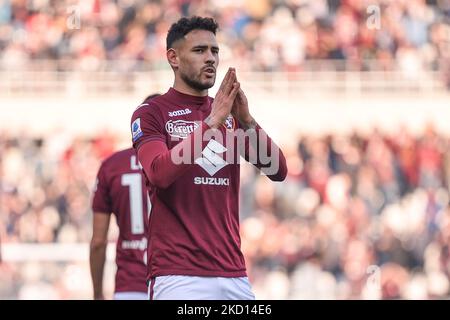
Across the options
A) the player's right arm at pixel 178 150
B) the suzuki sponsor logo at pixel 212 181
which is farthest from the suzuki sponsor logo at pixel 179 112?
the suzuki sponsor logo at pixel 212 181

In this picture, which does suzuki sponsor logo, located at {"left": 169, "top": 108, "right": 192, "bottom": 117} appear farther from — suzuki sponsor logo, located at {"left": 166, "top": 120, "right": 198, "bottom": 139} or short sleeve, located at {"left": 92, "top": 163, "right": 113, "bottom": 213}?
short sleeve, located at {"left": 92, "top": 163, "right": 113, "bottom": 213}

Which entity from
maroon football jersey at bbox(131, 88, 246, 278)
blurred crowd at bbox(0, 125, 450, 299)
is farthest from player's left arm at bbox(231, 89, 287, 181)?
blurred crowd at bbox(0, 125, 450, 299)

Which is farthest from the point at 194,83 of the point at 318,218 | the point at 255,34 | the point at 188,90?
the point at 255,34

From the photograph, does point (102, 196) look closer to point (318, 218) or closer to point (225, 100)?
point (225, 100)

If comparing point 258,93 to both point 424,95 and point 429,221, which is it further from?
point 429,221

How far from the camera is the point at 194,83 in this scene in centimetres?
639

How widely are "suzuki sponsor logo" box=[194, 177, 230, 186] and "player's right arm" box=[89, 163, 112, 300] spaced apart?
2.38 m

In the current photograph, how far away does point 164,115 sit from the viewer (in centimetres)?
633

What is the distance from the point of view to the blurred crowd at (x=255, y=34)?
70.7 ft

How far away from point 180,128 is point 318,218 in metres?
12.1

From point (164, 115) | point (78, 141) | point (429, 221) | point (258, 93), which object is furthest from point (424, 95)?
point (164, 115)

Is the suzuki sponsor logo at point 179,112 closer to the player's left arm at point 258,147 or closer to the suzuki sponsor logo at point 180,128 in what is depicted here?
the suzuki sponsor logo at point 180,128
